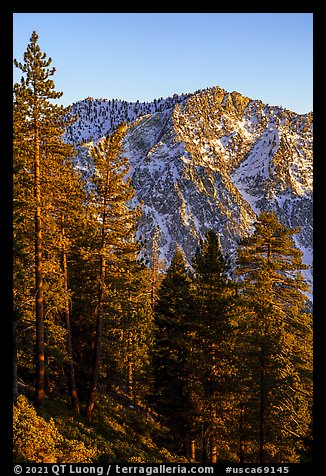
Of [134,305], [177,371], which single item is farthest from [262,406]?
[134,305]

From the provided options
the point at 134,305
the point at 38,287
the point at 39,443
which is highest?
the point at 38,287

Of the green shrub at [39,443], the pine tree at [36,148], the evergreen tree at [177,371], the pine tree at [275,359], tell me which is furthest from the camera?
the evergreen tree at [177,371]

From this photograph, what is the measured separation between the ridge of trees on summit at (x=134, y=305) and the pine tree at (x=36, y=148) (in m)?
0.05

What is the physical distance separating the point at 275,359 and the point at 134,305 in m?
7.74

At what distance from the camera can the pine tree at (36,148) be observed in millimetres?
14688

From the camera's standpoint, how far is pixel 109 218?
19.0m

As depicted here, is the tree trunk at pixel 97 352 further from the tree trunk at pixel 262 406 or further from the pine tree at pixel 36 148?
the tree trunk at pixel 262 406

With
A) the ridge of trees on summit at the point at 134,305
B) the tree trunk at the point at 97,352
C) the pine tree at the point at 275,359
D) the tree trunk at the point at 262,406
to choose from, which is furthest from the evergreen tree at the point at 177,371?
the tree trunk at the point at 97,352

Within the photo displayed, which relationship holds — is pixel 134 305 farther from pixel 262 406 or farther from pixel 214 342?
pixel 262 406

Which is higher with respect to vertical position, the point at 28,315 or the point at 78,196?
the point at 78,196
